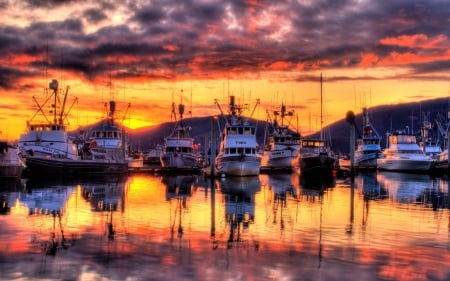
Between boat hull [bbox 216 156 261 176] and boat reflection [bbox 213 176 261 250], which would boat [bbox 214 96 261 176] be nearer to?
boat hull [bbox 216 156 261 176]

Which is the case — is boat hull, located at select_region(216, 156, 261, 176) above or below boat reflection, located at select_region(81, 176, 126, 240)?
above

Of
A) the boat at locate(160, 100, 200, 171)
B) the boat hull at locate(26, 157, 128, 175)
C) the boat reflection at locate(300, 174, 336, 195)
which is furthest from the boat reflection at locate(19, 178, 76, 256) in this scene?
the boat at locate(160, 100, 200, 171)

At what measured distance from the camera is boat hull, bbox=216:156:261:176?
214ft

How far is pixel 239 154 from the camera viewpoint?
65688 millimetres

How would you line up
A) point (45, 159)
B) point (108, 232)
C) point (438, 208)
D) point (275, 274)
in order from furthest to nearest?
point (45, 159) < point (438, 208) < point (108, 232) < point (275, 274)

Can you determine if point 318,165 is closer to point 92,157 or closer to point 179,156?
point 179,156

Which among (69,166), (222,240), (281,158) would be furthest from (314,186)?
(281,158)

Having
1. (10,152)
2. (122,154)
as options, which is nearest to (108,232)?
(10,152)

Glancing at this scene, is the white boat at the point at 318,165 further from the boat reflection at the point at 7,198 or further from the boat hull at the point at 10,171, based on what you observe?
the boat reflection at the point at 7,198

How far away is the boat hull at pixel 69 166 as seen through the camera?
64812mm

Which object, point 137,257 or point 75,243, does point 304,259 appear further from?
point 75,243

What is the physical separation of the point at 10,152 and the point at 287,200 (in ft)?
104

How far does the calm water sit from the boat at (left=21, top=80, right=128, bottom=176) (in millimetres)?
31204

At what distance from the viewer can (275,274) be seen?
14.7 meters
